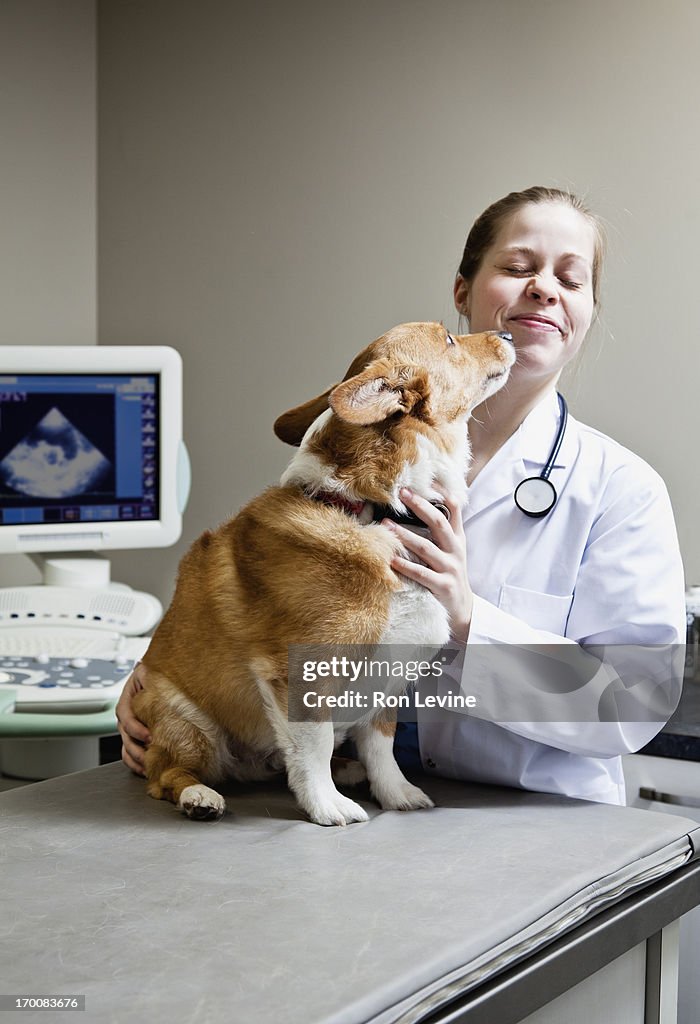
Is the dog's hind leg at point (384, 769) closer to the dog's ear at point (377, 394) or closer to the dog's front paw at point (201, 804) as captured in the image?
the dog's front paw at point (201, 804)

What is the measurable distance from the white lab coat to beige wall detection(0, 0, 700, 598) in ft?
2.69

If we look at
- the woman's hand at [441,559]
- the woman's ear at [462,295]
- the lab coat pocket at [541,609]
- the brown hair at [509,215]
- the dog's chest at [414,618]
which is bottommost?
the lab coat pocket at [541,609]

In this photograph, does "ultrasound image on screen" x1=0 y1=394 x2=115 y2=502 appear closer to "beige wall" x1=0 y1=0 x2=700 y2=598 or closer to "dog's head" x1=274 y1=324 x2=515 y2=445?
"beige wall" x1=0 y1=0 x2=700 y2=598

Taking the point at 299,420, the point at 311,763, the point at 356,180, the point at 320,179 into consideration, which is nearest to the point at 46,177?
the point at 320,179

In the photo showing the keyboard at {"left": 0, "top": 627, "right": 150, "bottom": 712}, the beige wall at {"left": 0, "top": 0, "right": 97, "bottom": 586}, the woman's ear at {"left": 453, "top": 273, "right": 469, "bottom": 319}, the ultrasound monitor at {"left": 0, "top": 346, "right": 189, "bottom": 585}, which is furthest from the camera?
the beige wall at {"left": 0, "top": 0, "right": 97, "bottom": 586}

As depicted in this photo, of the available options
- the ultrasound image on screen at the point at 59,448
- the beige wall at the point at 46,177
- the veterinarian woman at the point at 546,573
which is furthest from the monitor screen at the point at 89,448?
the veterinarian woman at the point at 546,573

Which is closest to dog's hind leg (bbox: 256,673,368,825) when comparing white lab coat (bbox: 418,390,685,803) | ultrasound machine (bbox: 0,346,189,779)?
white lab coat (bbox: 418,390,685,803)

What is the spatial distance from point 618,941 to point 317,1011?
40 cm

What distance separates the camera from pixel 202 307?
289 cm

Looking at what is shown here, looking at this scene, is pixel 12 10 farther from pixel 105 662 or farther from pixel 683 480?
pixel 683 480

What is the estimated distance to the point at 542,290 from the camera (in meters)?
1.44

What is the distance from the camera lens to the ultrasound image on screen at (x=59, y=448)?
2.33 meters

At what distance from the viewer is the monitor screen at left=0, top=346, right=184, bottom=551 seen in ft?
7.64

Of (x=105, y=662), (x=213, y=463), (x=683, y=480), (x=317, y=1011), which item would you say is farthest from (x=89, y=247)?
(x=317, y=1011)
